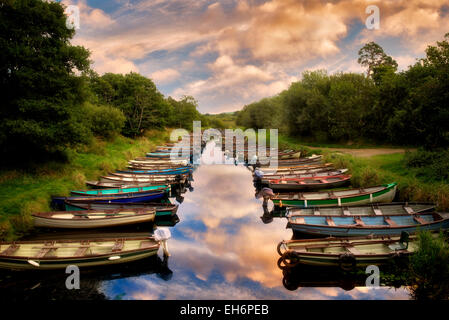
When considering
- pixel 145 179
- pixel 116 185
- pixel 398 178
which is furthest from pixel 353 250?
pixel 145 179

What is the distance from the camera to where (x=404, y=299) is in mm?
8117

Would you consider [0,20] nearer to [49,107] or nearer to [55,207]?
[49,107]

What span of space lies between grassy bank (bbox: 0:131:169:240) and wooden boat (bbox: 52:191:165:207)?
628 millimetres

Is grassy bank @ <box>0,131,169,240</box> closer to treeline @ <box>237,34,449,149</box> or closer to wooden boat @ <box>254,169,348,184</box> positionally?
wooden boat @ <box>254,169,348,184</box>

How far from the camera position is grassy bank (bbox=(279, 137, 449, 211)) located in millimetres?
13508

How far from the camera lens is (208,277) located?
32.1 feet

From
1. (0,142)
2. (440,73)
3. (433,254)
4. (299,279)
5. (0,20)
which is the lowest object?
(299,279)

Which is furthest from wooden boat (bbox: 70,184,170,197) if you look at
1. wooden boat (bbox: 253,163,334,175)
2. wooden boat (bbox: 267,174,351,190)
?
wooden boat (bbox: 253,163,334,175)

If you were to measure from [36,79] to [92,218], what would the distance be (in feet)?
32.9

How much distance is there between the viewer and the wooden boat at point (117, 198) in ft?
47.7

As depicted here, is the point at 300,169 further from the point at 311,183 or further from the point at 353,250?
the point at 353,250

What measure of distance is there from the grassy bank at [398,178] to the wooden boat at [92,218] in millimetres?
14723

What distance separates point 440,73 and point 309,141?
2493cm

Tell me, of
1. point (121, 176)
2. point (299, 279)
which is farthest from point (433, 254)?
point (121, 176)
